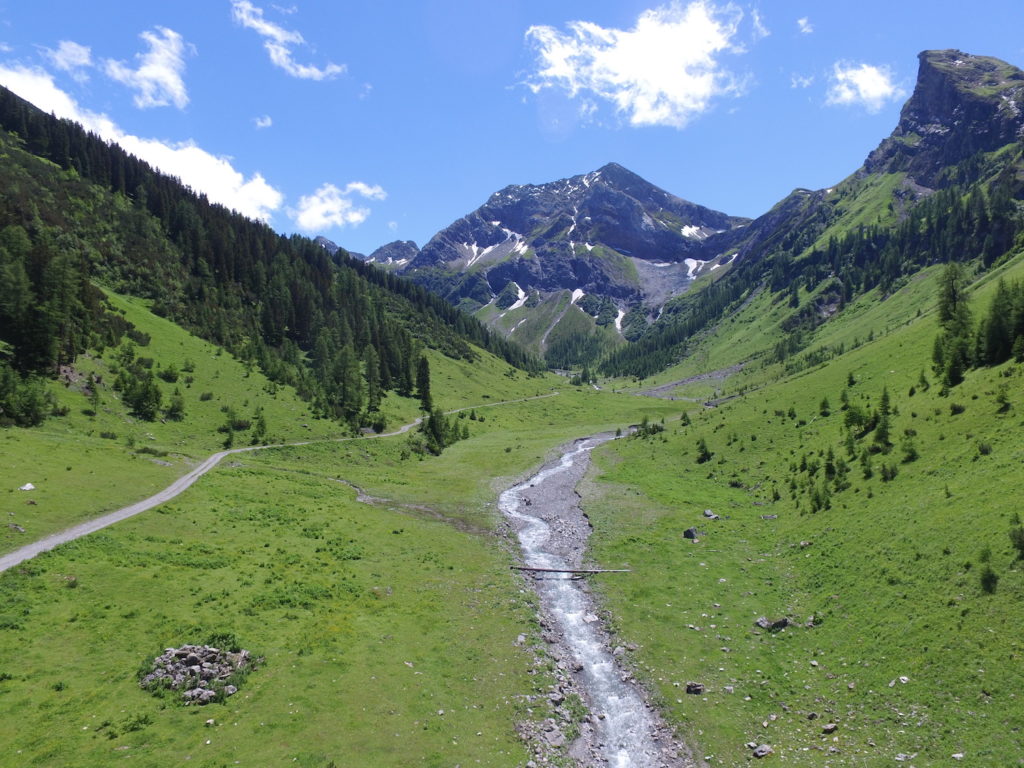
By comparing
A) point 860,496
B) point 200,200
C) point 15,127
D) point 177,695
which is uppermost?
point 15,127

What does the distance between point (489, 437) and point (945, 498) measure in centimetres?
8948

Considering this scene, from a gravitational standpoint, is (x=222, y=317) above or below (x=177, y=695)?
above

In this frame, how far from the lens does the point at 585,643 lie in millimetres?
29656

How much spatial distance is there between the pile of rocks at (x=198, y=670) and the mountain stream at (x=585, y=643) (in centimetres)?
1573

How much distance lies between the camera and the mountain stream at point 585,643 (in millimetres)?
21391

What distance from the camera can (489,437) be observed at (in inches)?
4515

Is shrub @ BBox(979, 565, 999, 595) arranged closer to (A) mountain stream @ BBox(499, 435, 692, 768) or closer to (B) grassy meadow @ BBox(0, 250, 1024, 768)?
(B) grassy meadow @ BBox(0, 250, 1024, 768)

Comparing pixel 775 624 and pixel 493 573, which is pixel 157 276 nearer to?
pixel 493 573

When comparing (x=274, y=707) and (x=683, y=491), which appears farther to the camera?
(x=683, y=491)

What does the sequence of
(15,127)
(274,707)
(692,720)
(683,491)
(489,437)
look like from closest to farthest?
(274,707), (692,720), (683,491), (489,437), (15,127)

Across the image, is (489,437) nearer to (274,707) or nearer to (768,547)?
(768,547)

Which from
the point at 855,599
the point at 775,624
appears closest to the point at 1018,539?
the point at 855,599

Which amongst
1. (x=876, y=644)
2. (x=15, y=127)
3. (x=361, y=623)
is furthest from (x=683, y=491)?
(x=15, y=127)

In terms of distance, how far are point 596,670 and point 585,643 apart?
2.63 m
